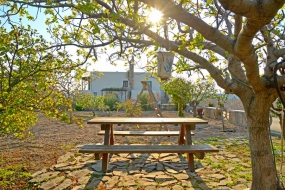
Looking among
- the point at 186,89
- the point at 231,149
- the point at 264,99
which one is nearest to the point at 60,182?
the point at 264,99

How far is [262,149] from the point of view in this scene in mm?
2424

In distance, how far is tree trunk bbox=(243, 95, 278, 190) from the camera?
2.41m

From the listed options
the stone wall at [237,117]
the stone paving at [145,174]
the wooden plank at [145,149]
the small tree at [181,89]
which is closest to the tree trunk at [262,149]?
the stone paving at [145,174]

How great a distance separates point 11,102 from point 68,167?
1.61 meters

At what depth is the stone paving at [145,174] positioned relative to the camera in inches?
118

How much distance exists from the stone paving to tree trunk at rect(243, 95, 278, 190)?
559 millimetres

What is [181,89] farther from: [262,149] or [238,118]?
[262,149]

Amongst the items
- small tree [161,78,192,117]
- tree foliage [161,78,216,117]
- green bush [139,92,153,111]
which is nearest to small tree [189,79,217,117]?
tree foliage [161,78,216,117]

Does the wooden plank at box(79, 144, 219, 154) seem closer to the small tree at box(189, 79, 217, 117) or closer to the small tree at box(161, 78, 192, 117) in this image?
the small tree at box(161, 78, 192, 117)

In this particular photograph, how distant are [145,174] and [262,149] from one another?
1.75 m

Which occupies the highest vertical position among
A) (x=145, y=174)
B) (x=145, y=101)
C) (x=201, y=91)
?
(x=201, y=91)

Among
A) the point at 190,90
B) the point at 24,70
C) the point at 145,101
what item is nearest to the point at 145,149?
the point at 24,70

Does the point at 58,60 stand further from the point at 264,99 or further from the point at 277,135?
the point at 277,135

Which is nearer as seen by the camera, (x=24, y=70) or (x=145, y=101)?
(x=24, y=70)
